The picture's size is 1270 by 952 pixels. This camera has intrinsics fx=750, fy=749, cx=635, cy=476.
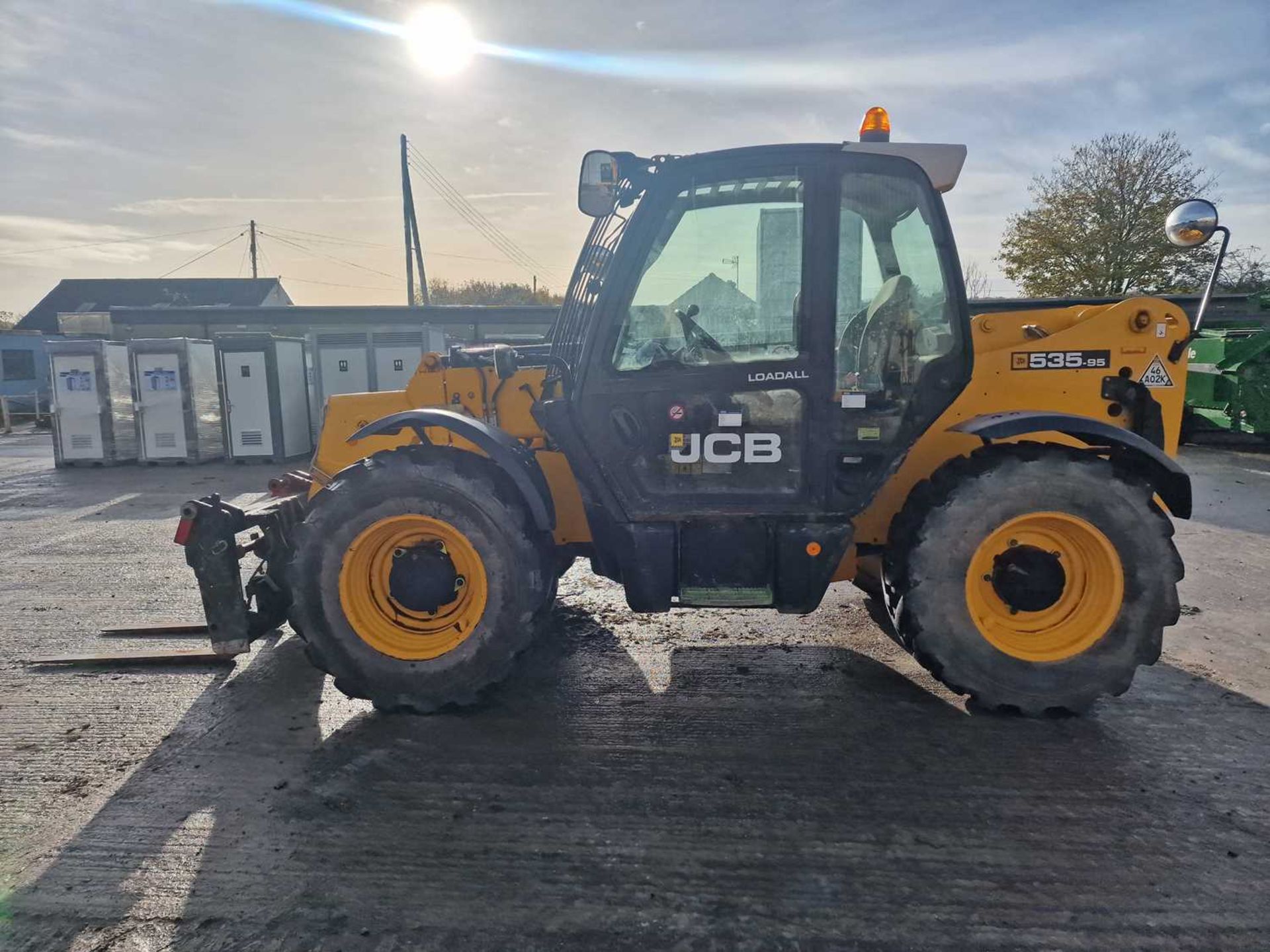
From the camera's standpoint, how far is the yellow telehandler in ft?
11.2

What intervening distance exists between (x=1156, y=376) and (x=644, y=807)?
323 centimetres

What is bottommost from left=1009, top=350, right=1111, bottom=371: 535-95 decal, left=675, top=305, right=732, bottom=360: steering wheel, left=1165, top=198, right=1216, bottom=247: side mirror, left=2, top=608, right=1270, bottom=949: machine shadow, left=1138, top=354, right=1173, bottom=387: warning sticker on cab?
left=2, top=608, right=1270, bottom=949: machine shadow

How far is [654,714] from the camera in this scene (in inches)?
145

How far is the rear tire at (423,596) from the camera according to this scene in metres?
3.50

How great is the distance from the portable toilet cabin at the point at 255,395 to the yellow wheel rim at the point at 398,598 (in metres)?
11.4

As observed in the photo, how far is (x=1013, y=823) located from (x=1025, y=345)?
2251 millimetres

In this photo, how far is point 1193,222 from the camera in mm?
3406

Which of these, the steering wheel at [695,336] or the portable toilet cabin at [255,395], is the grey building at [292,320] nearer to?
the portable toilet cabin at [255,395]

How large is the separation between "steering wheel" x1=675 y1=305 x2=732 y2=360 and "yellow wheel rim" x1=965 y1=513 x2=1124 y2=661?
4.94ft

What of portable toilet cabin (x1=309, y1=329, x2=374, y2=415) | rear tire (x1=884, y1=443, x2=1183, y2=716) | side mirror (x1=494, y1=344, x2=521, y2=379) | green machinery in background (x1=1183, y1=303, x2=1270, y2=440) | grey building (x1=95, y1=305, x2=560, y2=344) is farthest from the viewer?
grey building (x1=95, y1=305, x2=560, y2=344)

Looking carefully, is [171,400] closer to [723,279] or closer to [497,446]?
[497,446]

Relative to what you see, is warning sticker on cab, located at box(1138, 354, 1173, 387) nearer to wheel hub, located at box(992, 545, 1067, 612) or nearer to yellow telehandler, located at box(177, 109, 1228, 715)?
yellow telehandler, located at box(177, 109, 1228, 715)

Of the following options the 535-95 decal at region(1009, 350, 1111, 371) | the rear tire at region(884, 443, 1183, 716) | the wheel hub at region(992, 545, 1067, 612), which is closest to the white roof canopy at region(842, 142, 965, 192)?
the 535-95 decal at region(1009, 350, 1111, 371)

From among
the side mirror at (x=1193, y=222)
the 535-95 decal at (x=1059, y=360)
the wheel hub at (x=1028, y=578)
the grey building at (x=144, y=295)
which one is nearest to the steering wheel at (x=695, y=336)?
the 535-95 decal at (x=1059, y=360)
